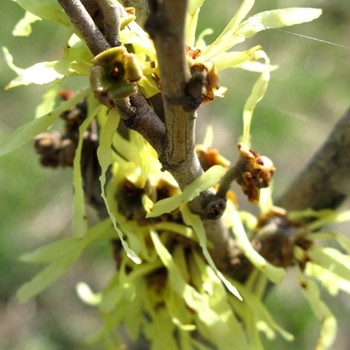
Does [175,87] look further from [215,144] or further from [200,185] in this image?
[215,144]

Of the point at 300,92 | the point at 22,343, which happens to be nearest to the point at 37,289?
the point at 22,343

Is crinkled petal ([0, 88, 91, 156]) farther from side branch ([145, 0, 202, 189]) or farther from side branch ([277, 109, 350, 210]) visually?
side branch ([277, 109, 350, 210])

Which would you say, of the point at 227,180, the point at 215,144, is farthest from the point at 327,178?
the point at 215,144

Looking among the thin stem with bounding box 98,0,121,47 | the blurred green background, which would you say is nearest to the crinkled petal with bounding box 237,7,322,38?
the thin stem with bounding box 98,0,121,47

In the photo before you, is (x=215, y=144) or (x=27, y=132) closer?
(x=27, y=132)

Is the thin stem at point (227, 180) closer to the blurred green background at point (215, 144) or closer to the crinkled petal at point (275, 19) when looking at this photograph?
the crinkled petal at point (275, 19)

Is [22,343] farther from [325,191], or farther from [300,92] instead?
[300,92]
